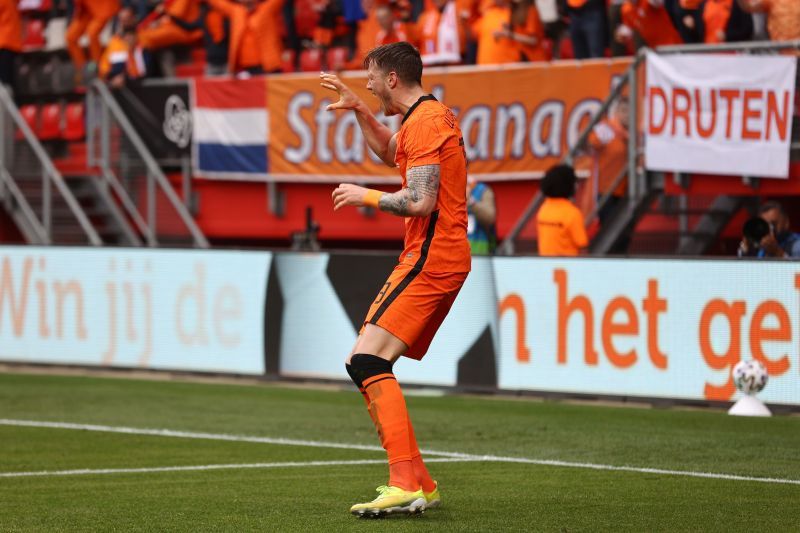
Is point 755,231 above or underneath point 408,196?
underneath


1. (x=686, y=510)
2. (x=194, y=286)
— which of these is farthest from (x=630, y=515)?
(x=194, y=286)

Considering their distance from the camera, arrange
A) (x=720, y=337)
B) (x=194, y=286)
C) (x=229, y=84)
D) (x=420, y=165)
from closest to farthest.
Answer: (x=420, y=165) → (x=720, y=337) → (x=194, y=286) → (x=229, y=84)

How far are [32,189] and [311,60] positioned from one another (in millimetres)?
4622

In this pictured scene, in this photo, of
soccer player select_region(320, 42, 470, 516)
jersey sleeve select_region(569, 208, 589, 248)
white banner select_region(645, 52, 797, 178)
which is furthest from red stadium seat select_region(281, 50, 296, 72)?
soccer player select_region(320, 42, 470, 516)

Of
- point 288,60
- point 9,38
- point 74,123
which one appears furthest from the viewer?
point 9,38

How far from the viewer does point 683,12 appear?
1769 cm

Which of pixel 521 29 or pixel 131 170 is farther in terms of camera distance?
pixel 131 170

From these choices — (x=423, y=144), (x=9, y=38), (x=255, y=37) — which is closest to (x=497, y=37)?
(x=255, y=37)

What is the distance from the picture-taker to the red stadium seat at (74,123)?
2302 centimetres

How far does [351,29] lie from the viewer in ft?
73.4

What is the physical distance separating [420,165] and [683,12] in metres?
11.0

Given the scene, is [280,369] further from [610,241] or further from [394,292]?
[394,292]

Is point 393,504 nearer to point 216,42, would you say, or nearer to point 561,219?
point 561,219

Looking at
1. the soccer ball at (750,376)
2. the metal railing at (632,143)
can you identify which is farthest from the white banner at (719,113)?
the soccer ball at (750,376)
